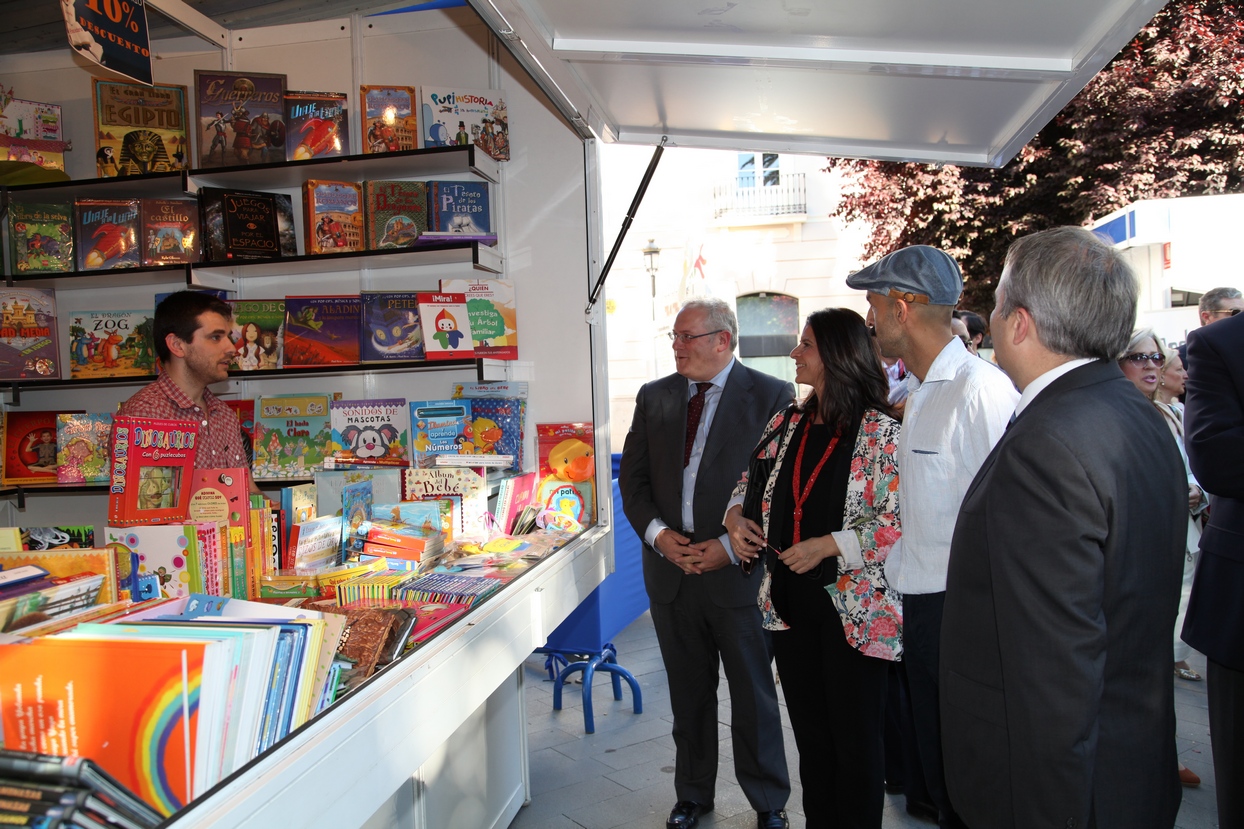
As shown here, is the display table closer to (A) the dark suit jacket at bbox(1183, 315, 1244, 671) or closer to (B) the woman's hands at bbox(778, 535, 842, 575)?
(B) the woman's hands at bbox(778, 535, 842, 575)

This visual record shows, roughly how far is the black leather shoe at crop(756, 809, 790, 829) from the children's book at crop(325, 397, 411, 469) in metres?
2.03

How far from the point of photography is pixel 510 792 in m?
3.06

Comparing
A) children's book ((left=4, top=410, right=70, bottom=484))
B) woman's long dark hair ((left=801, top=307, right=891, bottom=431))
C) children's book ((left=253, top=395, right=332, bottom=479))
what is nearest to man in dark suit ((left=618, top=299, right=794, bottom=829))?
woman's long dark hair ((left=801, top=307, right=891, bottom=431))

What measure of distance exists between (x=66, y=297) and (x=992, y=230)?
471 inches

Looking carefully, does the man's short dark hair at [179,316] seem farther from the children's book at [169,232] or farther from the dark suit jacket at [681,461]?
the dark suit jacket at [681,461]

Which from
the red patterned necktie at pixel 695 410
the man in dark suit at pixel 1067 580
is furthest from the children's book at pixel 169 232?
the man in dark suit at pixel 1067 580

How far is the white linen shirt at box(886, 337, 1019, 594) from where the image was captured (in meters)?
1.96

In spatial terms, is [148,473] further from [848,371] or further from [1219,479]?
[1219,479]

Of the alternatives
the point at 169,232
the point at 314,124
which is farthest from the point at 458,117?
the point at 169,232

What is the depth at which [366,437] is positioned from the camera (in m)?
3.82

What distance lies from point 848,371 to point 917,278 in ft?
1.37

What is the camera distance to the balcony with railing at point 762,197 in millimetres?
17828

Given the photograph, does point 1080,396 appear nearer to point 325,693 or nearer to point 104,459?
point 325,693

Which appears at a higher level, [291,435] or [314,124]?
[314,124]
